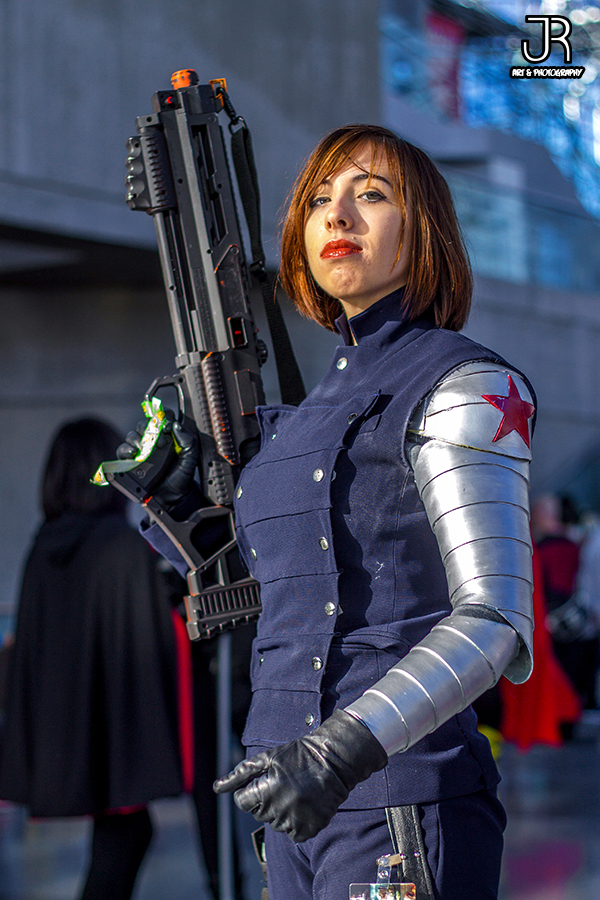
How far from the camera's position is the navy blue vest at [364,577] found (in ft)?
4.37

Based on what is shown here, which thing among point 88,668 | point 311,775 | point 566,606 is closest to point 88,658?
point 88,668

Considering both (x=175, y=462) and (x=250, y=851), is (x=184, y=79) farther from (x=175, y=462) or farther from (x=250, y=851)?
(x=250, y=851)

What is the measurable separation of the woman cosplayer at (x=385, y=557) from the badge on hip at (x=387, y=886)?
11mm

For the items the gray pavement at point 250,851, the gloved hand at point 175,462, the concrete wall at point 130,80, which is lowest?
the gray pavement at point 250,851

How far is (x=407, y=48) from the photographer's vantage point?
18156 millimetres

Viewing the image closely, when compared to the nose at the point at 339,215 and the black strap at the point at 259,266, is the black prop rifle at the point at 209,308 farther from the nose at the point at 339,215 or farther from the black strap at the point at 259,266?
the nose at the point at 339,215

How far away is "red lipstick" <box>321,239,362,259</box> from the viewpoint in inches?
58.6

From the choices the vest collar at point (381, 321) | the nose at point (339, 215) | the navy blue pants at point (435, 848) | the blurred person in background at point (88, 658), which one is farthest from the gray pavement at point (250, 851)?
the nose at point (339, 215)

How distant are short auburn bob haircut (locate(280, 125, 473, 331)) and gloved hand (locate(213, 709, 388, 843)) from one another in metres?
0.66

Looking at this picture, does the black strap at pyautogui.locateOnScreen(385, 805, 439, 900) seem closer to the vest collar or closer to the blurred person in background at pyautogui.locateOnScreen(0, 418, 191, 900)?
the vest collar

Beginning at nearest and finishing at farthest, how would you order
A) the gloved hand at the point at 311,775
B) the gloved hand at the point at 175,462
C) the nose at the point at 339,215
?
the gloved hand at the point at 311,775, the nose at the point at 339,215, the gloved hand at the point at 175,462

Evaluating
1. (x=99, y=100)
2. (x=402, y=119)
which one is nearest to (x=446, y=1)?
(x=402, y=119)

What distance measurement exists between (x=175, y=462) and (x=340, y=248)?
656 mm

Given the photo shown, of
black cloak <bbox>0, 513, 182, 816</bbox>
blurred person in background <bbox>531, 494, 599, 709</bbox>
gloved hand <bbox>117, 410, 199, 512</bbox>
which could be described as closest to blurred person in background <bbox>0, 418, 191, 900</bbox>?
black cloak <bbox>0, 513, 182, 816</bbox>
